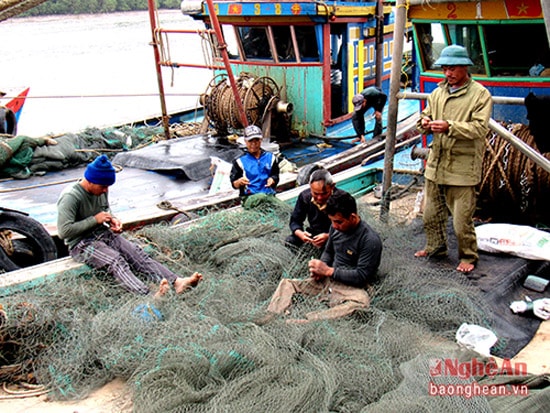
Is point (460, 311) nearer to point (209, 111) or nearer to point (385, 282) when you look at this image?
point (385, 282)

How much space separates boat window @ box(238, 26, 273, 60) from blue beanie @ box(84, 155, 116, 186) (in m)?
6.77

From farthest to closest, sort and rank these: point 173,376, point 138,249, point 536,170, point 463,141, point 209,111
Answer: point 209,111 → point 536,170 → point 138,249 → point 463,141 → point 173,376

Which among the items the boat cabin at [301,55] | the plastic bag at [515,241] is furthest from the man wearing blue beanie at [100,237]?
the boat cabin at [301,55]

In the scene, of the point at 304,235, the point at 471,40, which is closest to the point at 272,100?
the point at 471,40

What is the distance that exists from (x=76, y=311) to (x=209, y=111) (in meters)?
6.59

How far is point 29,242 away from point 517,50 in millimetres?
5623

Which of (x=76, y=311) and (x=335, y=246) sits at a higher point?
(x=335, y=246)

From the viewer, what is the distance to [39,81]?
2594 cm

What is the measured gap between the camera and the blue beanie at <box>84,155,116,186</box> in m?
4.79

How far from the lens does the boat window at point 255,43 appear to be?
431 inches

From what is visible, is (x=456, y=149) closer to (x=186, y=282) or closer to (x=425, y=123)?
(x=425, y=123)

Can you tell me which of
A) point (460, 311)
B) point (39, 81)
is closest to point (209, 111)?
point (460, 311)

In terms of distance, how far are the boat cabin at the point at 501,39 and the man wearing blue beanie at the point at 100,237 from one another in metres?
4.16

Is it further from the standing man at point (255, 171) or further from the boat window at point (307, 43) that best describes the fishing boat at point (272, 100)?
the standing man at point (255, 171)
